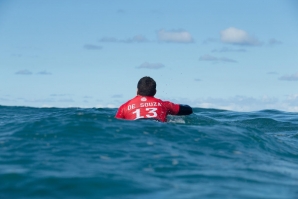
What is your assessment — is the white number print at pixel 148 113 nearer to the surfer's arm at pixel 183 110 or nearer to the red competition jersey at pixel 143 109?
the red competition jersey at pixel 143 109

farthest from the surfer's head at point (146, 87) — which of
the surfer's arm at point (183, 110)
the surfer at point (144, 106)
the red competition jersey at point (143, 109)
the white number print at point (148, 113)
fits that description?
the surfer's arm at point (183, 110)

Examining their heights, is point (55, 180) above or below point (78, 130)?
below

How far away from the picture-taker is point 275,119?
944 inches

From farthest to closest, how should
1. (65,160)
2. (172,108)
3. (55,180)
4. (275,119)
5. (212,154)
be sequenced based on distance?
(275,119)
(172,108)
(212,154)
(65,160)
(55,180)

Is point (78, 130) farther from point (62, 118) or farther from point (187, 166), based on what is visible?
point (187, 166)

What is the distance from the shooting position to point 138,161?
1056 centimetres

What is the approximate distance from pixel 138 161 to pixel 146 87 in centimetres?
452

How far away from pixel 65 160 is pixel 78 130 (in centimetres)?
239

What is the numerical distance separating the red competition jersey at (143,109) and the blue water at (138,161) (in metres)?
0.66

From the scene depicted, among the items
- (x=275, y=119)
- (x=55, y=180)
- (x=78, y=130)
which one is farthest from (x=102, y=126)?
(x=275, y=119)

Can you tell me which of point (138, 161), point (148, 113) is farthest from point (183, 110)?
point (138, 161)

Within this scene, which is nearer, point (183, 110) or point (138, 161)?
point (138, 161)

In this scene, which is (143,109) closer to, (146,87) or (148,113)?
(148,113)

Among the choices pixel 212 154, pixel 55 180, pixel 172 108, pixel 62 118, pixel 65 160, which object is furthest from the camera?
pixel 172 108
